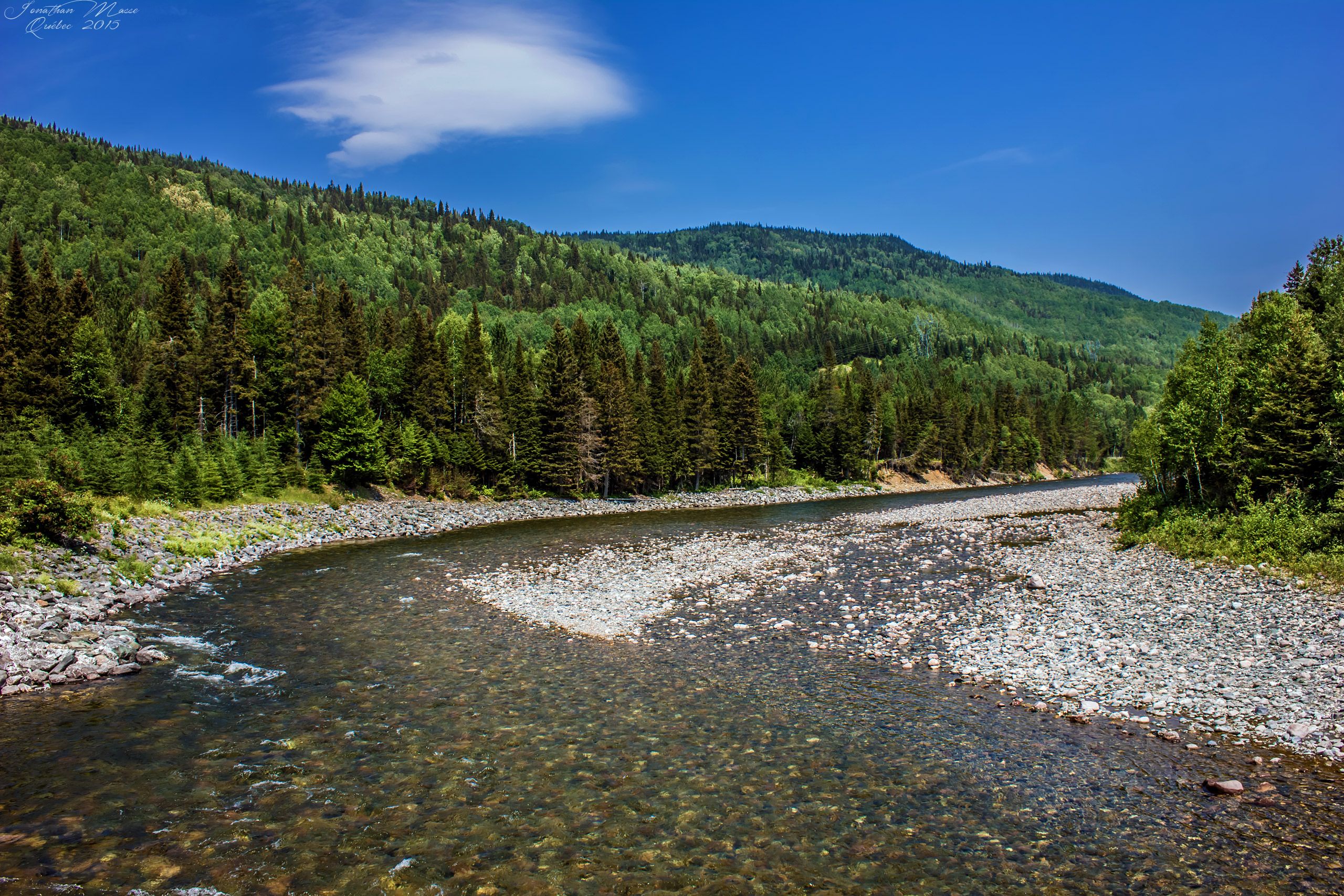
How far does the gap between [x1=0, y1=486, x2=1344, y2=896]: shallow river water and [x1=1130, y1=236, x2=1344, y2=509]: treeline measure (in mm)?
22308

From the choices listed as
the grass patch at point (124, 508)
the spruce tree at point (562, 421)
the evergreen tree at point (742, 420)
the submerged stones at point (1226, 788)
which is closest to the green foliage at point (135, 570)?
the grass patch at point (124, 508)

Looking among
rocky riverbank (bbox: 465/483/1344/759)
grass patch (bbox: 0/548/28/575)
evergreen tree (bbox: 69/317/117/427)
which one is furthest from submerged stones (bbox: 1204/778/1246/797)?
evergreen tree (bbox: 69/317/117/427)

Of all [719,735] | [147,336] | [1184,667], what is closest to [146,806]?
[719,735]

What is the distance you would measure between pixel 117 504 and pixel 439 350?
116 feet

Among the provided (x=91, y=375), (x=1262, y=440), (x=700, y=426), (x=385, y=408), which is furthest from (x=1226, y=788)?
(x=385, y=408)

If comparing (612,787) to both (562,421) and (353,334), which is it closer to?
(562,421)

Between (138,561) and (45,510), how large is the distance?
361cm

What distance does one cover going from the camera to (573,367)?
7025cm

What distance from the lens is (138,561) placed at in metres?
27.5

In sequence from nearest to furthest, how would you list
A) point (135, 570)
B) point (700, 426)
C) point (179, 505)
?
point (135, 570) → point (179, 505) → point (700, 426)

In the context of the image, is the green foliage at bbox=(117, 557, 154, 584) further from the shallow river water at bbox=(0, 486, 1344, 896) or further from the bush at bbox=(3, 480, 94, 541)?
the shallow river water at bbox=(0, 486, 1344, 896)

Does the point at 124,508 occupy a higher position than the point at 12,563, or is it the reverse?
the point at 124,508

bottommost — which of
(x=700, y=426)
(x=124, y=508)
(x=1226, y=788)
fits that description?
(x=1226, y=788)

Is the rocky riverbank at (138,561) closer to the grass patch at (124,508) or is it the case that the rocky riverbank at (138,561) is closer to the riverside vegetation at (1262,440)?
the grass patch at (124,508)
